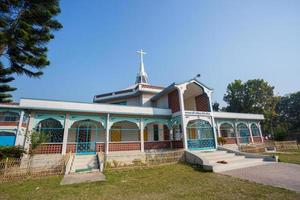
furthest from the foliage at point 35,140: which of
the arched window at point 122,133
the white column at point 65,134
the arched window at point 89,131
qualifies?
the arched window at point 122,133

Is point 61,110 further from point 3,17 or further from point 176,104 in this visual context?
point 176,104

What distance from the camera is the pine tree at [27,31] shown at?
9883mm

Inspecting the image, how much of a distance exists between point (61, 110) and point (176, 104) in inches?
388

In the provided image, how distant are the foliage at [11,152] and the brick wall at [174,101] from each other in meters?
12.2

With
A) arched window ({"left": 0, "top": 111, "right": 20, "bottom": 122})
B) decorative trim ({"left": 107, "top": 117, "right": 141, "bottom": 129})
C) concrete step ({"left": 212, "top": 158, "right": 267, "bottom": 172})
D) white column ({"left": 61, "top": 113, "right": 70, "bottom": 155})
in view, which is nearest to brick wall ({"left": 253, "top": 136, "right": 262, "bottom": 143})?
concrete step ({"left": 212, "top": 158, "right": 267, "bottom": 172})

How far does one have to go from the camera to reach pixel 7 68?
36.9 ft

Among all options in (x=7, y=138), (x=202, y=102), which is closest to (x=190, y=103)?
(x=202, y=102)

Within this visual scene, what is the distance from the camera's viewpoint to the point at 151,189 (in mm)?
6828

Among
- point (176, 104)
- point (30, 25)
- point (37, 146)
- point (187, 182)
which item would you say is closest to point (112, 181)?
point (187, 182)

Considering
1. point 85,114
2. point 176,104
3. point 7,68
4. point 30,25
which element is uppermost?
point 30,25

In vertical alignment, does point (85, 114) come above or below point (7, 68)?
below

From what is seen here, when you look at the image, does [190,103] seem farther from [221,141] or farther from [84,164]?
[84,164]

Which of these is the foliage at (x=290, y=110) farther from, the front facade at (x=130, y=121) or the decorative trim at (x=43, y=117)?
the decorative trim at (x=43, y=117)

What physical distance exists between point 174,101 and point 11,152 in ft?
42.6
